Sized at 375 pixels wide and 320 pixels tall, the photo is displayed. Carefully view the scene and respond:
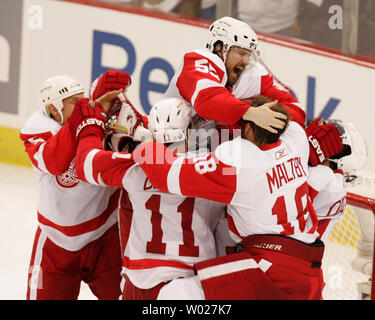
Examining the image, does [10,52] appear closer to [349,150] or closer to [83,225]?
[83,225]

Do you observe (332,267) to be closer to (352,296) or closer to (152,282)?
(352,296)

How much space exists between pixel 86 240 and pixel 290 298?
947mm

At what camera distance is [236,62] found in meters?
3.10

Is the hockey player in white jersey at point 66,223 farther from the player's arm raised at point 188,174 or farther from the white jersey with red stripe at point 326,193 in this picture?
the white jersey with red stripe at point 326,193

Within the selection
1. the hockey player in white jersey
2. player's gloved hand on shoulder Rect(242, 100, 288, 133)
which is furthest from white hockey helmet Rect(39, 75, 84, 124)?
player's gloved hand on shoulder Rect(242, 100, 288, 133)

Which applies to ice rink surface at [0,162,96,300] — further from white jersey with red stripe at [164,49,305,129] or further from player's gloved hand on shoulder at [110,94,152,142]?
white jersey with red stripe at [164,49,305,129]

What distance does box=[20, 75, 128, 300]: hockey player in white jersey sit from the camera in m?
3.25

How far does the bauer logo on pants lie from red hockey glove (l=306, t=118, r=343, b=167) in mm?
3170

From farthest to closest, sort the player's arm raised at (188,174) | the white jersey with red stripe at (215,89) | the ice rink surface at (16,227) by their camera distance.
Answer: the ice rink surface at (16,227) < the white jersey with red stripe at (215,89) < the player's arm raised at (188,174)

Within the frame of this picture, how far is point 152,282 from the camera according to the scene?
2.85 m

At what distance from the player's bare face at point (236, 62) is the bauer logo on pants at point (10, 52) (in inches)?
113

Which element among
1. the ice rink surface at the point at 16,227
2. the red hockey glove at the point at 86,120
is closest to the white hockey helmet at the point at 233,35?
the red hockey glove at the point at 86,120

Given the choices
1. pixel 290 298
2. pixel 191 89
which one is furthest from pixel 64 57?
pixel 290 298

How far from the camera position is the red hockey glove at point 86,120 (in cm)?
297
